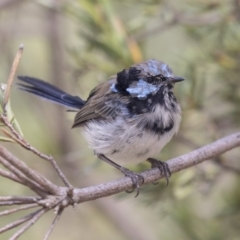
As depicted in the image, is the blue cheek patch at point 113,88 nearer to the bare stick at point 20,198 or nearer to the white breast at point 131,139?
the white breast at point 131,139

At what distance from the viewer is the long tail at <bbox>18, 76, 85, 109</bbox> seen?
8.21 ft

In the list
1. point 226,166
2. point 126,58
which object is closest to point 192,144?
point 226,166

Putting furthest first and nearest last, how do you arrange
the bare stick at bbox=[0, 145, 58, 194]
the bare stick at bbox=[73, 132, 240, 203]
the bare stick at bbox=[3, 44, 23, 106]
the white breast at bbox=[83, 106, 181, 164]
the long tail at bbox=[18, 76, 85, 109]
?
the long tail at bbox=[18, 76, 85, 109]
the white breast at bbox=[83, 106, 181, 164]
the bare stick at bbox=[73, 132, 240, 203]
the bare stick at bbox=[3, 44, 23, 106]
the bare stick at bbox=[0, 145, 58, 194]

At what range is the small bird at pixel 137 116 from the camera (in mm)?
2084

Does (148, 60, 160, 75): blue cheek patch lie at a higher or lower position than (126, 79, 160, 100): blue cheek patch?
higher

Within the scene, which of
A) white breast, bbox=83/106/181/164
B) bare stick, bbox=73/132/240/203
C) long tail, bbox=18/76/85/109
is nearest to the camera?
bare stick, bbox=73/132/240/203

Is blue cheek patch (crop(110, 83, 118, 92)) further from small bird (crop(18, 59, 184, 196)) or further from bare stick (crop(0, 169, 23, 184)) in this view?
bare stick (crop(0, 169, 23, 184))

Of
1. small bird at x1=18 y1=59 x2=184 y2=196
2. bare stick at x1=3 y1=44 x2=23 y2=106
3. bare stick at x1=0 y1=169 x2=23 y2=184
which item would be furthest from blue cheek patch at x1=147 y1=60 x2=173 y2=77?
bare stick at x1=0 y1=169 x2=23 y2=184

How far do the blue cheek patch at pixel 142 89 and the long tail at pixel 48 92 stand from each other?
53 centimetres

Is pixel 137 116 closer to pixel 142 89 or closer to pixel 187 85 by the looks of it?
pixel 142 89

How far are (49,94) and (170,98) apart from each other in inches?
26.9

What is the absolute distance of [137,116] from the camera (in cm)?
212

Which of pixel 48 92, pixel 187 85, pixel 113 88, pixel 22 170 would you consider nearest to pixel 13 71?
pixel 22 170

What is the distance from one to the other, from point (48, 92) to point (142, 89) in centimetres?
61
